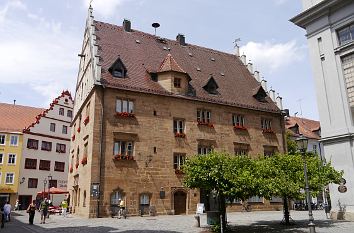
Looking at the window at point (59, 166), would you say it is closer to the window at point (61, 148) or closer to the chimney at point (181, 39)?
the window at point (61, 148)

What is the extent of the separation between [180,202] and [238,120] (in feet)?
35.0

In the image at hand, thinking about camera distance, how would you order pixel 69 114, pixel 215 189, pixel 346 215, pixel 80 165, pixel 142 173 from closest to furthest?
pixel 215 189 → pixel 346 215 → pixel 142 173 → pixel 80 165 → pixel 69 114

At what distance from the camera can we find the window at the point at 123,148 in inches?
1143

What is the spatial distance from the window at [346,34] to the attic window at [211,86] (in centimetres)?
1499

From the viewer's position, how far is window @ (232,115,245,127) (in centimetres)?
3562

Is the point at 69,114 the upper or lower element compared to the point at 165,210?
upper

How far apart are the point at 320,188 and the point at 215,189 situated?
6197mm

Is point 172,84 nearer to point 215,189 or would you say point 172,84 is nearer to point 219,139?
point 219,139

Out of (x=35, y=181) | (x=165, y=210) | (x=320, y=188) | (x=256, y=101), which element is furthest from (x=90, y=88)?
(x=35, y=181)

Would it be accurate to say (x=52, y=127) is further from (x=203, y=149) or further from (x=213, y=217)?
(x=213, y=217)

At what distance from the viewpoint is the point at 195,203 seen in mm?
31188

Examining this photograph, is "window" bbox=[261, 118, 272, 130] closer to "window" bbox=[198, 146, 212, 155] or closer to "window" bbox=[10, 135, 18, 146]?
"window" bbox=[198, 146, 212, 155]

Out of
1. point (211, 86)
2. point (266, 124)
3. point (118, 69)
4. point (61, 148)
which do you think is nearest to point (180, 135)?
point (211, 86)

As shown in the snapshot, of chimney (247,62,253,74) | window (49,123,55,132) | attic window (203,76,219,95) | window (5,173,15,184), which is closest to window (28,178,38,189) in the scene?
window (5,173,15,184)
